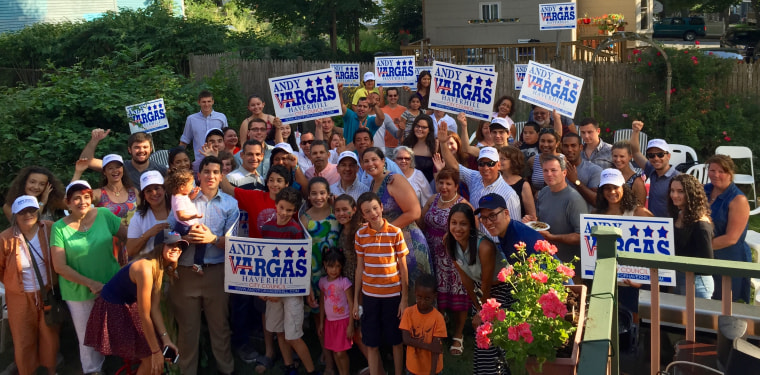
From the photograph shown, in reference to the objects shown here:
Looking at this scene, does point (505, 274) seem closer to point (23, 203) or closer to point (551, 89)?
point (23, 203)

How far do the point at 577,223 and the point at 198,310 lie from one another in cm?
333

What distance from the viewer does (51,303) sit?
6410mm

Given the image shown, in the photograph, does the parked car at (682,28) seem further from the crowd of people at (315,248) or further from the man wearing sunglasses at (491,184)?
the man wearing sunglasses at (491,184)

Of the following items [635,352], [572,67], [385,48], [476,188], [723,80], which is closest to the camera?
[635,352]

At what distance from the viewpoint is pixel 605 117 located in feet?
48.2

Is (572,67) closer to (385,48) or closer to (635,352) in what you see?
(635,352)

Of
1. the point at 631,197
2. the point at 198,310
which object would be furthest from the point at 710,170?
the point at 198,310

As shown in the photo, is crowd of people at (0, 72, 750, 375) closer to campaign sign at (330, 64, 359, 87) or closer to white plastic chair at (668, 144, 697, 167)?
white plastic chair at (668, 144, 697, 167)

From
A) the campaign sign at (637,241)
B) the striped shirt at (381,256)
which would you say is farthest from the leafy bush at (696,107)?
the striped shirt at (381,256)

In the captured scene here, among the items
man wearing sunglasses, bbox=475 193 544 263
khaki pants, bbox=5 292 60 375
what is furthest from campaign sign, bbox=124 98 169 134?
man wearing sunglasses, bbox=475 193 544 263

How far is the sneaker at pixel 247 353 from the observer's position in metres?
6.75

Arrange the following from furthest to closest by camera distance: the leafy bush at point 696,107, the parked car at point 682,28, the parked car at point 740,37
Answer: the parked car at point 682,28, the parked car at point 740,37, the leafy bush at point 696,107

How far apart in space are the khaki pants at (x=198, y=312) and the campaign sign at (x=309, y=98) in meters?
3.07

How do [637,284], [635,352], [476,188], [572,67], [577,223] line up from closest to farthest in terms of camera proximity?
[635,352] → [637,284] → [577,223] → [476,188] → [572,67]
